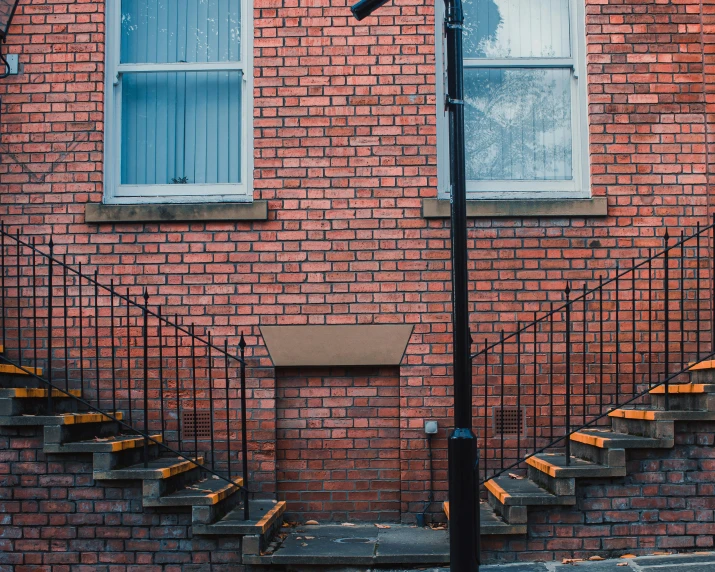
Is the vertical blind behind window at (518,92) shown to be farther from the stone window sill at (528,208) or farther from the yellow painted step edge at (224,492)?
the yellow painted step edge at (224,492)

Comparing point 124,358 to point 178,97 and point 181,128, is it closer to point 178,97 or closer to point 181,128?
point 181,128

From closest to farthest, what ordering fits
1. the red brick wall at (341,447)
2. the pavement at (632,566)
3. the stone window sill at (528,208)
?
the pavement at (632,566), the red brick wall at (341,447), the stone window sill at (528,208)

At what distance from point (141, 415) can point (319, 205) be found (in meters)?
2.18

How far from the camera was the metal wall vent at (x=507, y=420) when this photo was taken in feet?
21.1

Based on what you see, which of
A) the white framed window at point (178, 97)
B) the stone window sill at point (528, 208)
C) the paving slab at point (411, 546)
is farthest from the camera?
the white framed window at point (178, 97)

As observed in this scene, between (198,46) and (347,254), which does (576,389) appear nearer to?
(347,254)

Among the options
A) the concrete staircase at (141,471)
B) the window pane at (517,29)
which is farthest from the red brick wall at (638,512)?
the window pane at (517,29)

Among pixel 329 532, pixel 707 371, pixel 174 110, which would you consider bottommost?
pixel 329 532

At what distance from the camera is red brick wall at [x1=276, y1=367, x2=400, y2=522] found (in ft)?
21.0

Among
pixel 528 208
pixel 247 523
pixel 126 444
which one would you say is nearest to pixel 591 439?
pixel 528 208

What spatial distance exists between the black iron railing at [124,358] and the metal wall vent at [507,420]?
6.54 feet

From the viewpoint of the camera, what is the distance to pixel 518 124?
6.98 meters

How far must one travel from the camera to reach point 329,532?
19.9 feet

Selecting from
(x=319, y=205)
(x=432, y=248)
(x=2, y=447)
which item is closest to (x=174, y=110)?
(x=319, y=205)
